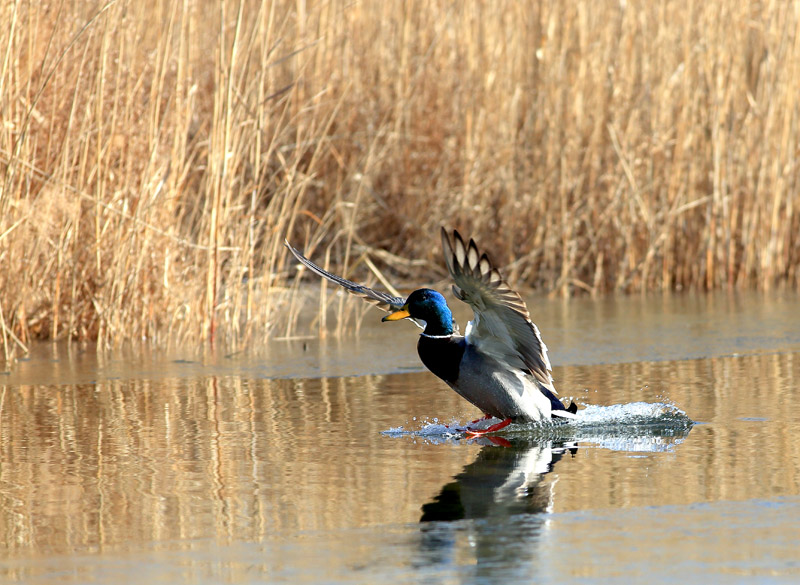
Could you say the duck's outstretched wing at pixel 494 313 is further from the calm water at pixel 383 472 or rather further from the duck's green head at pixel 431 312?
the calm water at pixel 383 472

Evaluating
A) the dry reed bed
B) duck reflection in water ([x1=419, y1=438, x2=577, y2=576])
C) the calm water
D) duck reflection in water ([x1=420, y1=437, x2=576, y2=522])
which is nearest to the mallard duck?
the calm water

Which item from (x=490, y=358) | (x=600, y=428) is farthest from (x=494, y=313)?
(x=600, y=428)

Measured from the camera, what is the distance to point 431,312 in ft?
16.8

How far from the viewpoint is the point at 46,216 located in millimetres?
6762

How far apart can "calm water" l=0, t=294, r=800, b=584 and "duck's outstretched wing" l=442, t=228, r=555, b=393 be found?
1.00 feet

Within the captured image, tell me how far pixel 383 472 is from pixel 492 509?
1.98ft

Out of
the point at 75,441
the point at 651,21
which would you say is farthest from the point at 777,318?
the point at 75,441

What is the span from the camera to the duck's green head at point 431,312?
5.11 meters

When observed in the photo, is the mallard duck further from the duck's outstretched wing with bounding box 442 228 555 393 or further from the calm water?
the calm water

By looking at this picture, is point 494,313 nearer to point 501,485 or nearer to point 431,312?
point 431,312

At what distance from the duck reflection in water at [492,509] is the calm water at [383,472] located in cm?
1

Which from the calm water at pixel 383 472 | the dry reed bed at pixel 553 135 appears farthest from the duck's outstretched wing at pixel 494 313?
the dry reed bed at pixel 553 135

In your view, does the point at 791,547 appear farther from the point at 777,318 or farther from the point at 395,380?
the point at 777,318

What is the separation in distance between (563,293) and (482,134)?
1.38 m
